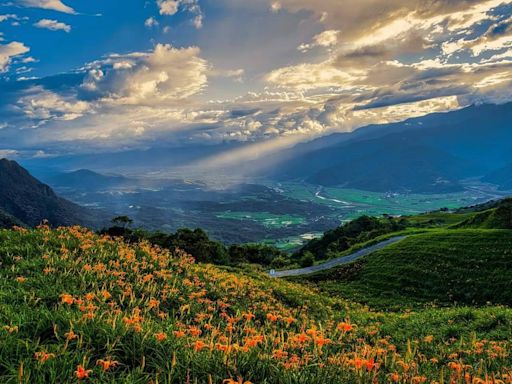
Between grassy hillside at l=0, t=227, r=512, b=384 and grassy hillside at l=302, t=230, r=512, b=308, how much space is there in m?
16.2

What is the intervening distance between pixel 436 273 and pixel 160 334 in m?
35.2

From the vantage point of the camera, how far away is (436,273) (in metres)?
34.6

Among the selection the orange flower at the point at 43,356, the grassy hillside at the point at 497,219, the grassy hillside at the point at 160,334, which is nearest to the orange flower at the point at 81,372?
the grassy hillside at the point at 160,334

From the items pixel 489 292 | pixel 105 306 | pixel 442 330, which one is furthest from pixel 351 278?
pixel 105 306

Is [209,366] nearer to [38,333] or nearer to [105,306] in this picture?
[38,333]

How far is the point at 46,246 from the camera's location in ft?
40.9

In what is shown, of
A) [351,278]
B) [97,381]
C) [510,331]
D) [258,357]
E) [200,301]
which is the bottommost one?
[351,278]

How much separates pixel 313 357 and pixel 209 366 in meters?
1.65

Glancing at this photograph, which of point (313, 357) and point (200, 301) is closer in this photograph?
point (313, 357)

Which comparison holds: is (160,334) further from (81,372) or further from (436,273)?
(436,273)

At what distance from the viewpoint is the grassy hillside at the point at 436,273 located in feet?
99.9

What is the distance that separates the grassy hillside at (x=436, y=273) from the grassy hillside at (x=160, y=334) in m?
16.2

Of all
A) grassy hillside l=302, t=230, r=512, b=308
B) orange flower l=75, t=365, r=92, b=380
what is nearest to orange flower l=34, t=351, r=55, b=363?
orange flower l=75, t=365, r=92, b=380

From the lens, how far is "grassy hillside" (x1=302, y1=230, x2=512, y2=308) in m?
30.5
